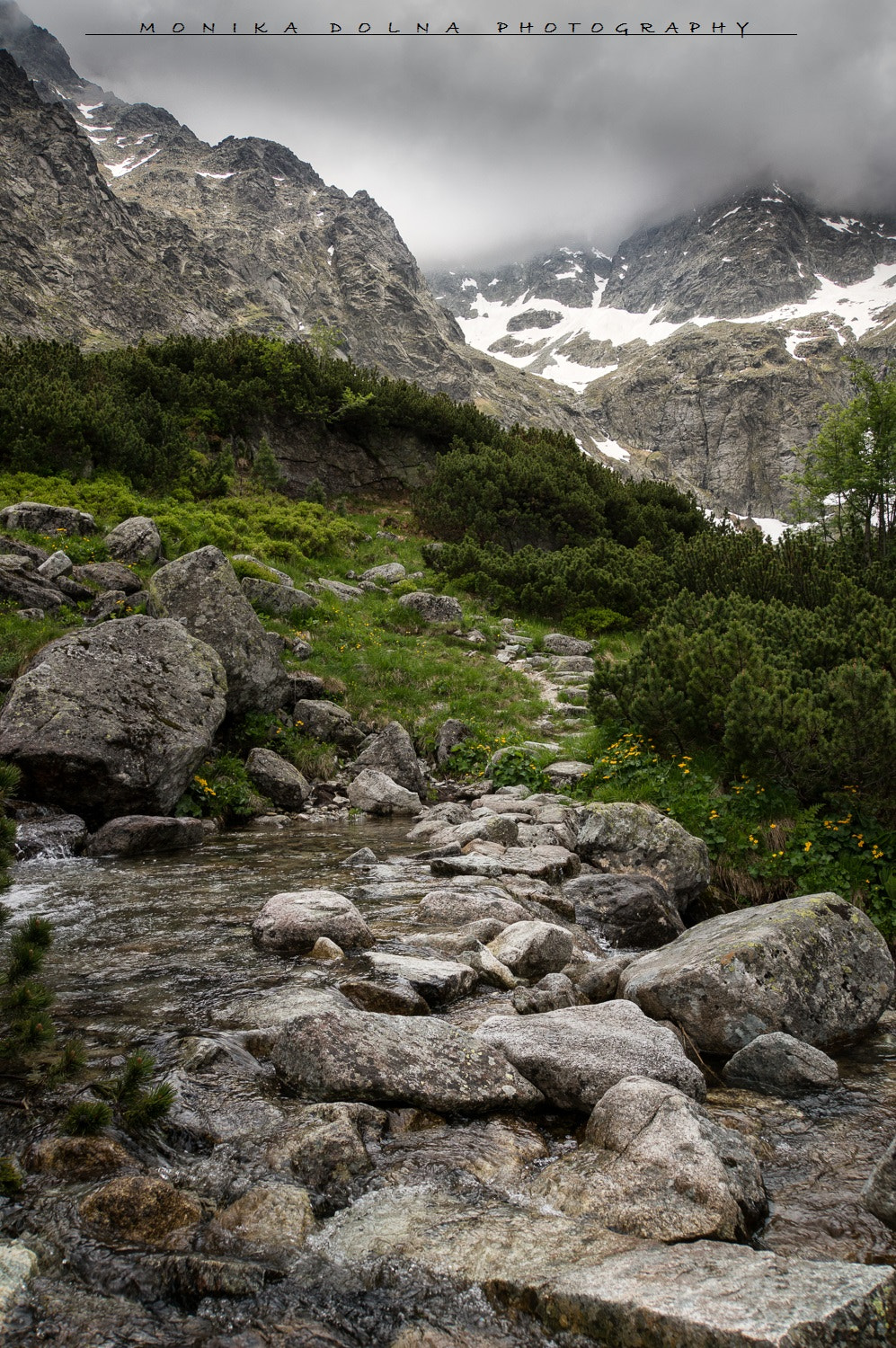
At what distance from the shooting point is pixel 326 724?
12.8 meters

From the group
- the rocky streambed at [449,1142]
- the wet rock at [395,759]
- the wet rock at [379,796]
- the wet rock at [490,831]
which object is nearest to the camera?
the rocky streambed at [449,1142]

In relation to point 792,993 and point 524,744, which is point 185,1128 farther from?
point 524,744

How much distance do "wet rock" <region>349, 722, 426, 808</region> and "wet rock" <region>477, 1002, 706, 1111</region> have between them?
8.09m

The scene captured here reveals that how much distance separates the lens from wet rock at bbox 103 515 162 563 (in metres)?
14.4

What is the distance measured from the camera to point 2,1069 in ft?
10.3

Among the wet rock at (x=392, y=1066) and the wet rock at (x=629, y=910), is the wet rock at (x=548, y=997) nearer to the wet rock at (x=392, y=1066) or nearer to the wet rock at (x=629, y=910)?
the wet rock at (x=392, y=1066)

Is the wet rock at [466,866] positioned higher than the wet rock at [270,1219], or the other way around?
the wet rock at [270,1219]

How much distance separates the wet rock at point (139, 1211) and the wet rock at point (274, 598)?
13731 mm

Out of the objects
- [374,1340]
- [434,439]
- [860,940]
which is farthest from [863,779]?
[434,439]

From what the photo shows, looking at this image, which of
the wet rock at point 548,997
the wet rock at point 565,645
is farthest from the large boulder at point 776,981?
the wet rock at point 565,645

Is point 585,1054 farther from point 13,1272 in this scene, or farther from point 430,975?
point 13,1272

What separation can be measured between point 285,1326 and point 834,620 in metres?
12.7

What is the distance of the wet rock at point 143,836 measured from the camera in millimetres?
8055

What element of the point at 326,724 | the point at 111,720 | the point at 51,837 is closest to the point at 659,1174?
the point at 51,837
